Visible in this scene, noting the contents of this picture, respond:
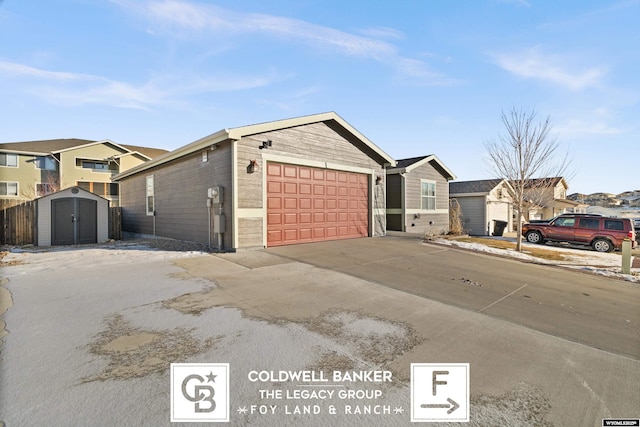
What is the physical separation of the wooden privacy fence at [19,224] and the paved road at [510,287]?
1046 cm

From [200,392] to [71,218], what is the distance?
1368 cm

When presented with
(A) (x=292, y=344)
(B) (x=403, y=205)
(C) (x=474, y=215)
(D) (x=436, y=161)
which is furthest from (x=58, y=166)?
(C) (x=474, y=215)

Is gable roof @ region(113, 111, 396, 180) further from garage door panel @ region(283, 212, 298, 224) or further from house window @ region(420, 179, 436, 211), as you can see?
house window @ region(420, 179, 436, 211)

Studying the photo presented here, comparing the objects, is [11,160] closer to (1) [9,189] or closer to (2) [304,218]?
(1) [9,189]

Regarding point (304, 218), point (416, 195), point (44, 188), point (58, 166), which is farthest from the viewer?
point (58, 166)

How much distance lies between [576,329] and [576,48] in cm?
893

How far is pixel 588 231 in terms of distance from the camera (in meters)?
13.4

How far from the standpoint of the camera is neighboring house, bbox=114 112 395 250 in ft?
28.8

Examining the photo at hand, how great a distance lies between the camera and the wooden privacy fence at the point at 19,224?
11219mm

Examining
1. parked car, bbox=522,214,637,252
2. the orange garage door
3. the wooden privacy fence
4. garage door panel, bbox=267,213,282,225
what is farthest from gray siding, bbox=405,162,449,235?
the wooden privacy fence

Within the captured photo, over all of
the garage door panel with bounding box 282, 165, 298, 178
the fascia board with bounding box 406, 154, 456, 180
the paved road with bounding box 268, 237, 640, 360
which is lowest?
the paved road with bounding box 268, 237, 640, 360

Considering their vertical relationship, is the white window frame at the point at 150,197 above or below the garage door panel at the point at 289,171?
below

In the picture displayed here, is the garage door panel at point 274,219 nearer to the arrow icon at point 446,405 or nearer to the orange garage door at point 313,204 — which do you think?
the orange garage door at point 313,204

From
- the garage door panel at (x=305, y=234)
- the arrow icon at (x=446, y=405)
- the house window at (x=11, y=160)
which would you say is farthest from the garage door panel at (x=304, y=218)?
the house window at (x=11, y=160)
